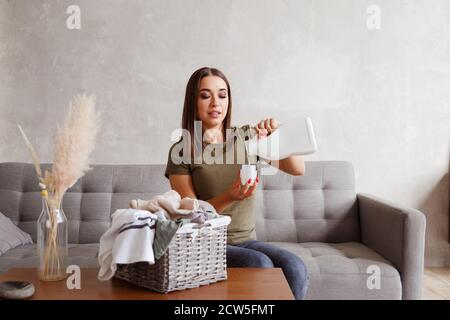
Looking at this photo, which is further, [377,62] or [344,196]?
[377,62]

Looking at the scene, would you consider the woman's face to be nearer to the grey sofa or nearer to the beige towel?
the beige towel

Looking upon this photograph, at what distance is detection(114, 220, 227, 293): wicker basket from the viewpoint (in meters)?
1.11

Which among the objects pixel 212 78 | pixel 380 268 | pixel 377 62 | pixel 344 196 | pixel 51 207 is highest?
pixel 377 62

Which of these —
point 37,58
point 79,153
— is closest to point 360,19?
point 37,58

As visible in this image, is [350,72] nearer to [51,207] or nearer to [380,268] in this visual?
[380,268]

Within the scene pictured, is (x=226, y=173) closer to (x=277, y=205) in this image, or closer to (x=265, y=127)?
(x=265, y=127)

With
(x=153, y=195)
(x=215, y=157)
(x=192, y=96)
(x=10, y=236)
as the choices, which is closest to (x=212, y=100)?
(x=192, y=96)

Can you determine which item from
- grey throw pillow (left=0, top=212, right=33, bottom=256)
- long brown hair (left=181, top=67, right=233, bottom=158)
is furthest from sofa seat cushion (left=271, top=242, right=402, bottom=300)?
grey throw pillow (left=0, top=212, right=33, bottom=256)

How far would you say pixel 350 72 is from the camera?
2762mm

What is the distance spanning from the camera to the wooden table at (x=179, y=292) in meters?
1.10

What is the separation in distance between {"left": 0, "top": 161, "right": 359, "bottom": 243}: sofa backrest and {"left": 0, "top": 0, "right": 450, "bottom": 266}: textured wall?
421mm

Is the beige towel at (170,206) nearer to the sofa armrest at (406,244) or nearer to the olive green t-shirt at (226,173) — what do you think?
the olive green t-shirt at (226,173)

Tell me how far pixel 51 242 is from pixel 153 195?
3.58 ft

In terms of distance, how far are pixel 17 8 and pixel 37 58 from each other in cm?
31
